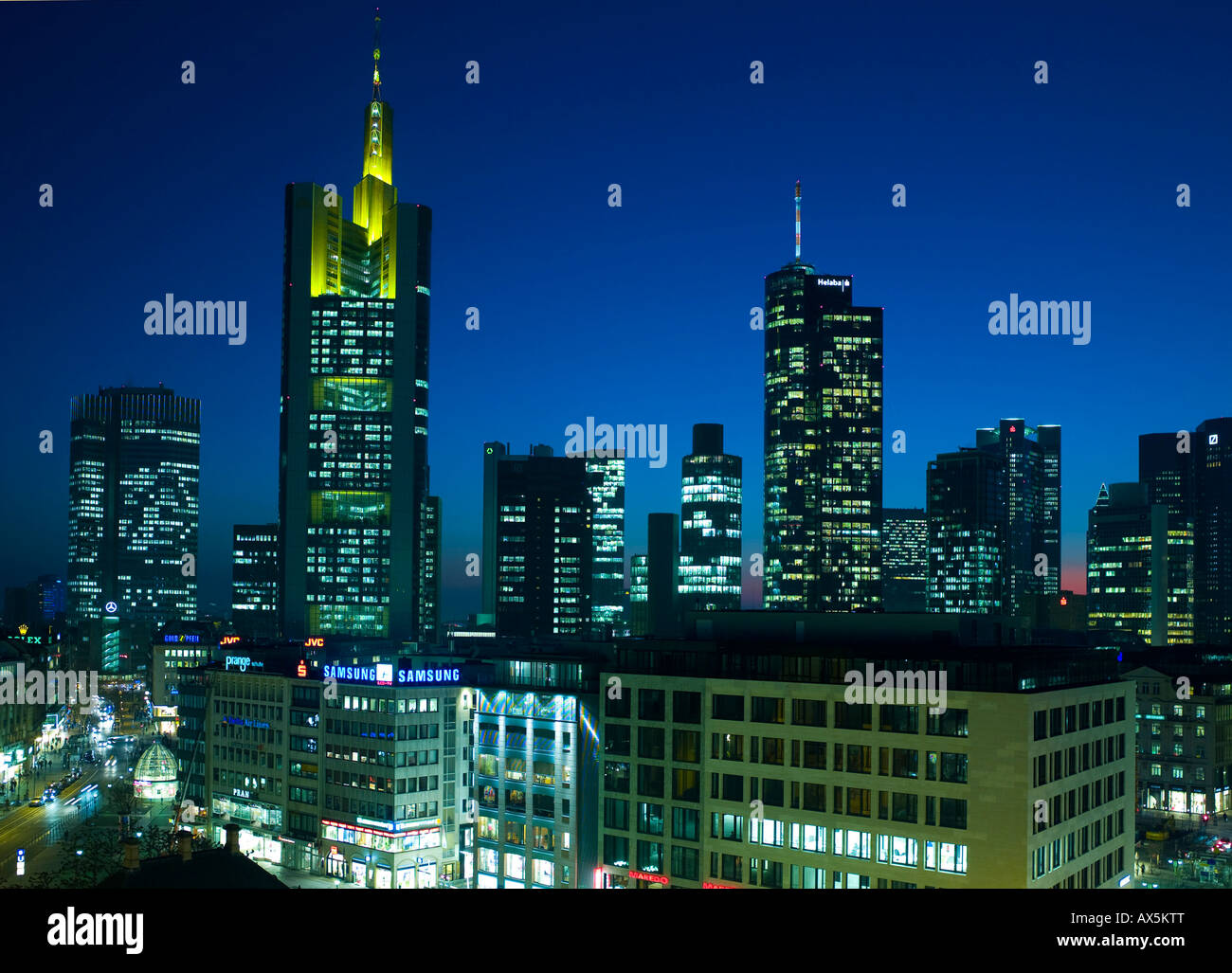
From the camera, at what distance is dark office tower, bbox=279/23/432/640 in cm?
18125

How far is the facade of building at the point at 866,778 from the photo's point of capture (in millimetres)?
42688

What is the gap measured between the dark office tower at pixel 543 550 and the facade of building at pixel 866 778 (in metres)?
138

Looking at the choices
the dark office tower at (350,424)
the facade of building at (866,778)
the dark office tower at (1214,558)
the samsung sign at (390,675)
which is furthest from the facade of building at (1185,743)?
the dark office tower at (350,424)

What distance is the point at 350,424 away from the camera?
18525 centimetres

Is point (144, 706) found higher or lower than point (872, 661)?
lower

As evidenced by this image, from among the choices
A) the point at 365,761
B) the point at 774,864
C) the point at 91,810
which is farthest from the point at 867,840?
the point at 91,810

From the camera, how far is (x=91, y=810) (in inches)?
3314

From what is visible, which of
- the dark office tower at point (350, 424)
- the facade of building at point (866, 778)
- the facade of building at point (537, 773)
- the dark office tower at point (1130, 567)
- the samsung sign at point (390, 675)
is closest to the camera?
the facade of building at point (866, 778)

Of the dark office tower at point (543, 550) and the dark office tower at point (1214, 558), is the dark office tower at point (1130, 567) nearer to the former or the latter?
the dark office tower at point (1214, 558)

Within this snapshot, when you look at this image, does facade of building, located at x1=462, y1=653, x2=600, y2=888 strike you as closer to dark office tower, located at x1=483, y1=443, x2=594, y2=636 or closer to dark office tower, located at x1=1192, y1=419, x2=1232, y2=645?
dark office tower, located at x1=483, y1=443, x2=594, y2=636

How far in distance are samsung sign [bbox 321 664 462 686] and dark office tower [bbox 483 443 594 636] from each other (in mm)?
120573

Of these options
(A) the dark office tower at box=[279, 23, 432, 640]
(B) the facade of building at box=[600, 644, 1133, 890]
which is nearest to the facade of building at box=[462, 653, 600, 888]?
(B) the facade of building at box=[600, 644, 1133, 890]
